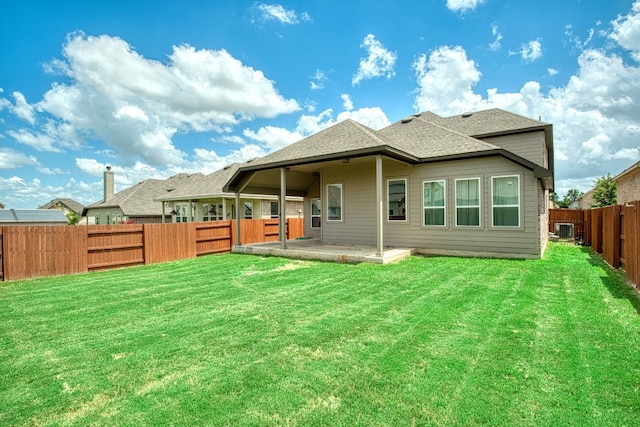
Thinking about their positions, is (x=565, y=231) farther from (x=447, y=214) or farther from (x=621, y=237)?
(x=447, y=214)

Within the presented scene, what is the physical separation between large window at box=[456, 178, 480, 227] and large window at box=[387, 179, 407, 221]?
1.78 m

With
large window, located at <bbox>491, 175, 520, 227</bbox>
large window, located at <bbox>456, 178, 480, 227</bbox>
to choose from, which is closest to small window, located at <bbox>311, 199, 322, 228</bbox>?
large window, located at <bbox>456, 178, 480, 227</bbox>

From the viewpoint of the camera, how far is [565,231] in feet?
50.8

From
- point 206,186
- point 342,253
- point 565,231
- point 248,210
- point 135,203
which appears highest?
point 206,186

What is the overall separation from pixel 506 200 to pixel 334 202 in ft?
19.9

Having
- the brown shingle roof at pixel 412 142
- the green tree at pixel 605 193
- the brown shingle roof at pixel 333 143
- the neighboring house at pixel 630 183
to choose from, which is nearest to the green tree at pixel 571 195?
the green tree at pixel 605 193

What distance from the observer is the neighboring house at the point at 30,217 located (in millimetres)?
14453

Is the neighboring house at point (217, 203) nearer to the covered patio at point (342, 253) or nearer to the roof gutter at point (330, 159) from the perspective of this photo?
the roof gutter at point (330, 159)

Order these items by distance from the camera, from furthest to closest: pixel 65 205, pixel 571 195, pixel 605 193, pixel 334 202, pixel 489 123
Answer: pixel 571 195 < pixel 65 205 < pixel 605 193 < pixel 489 123 < pixel 334 202

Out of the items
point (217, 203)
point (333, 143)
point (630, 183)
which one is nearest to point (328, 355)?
point (333, 143)

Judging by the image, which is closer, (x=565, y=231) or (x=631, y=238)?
(x=631, y=238)

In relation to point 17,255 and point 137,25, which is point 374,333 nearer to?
point 17,255

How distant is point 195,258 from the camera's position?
11.3m

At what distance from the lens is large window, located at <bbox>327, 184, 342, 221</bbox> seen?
41.1 ft
